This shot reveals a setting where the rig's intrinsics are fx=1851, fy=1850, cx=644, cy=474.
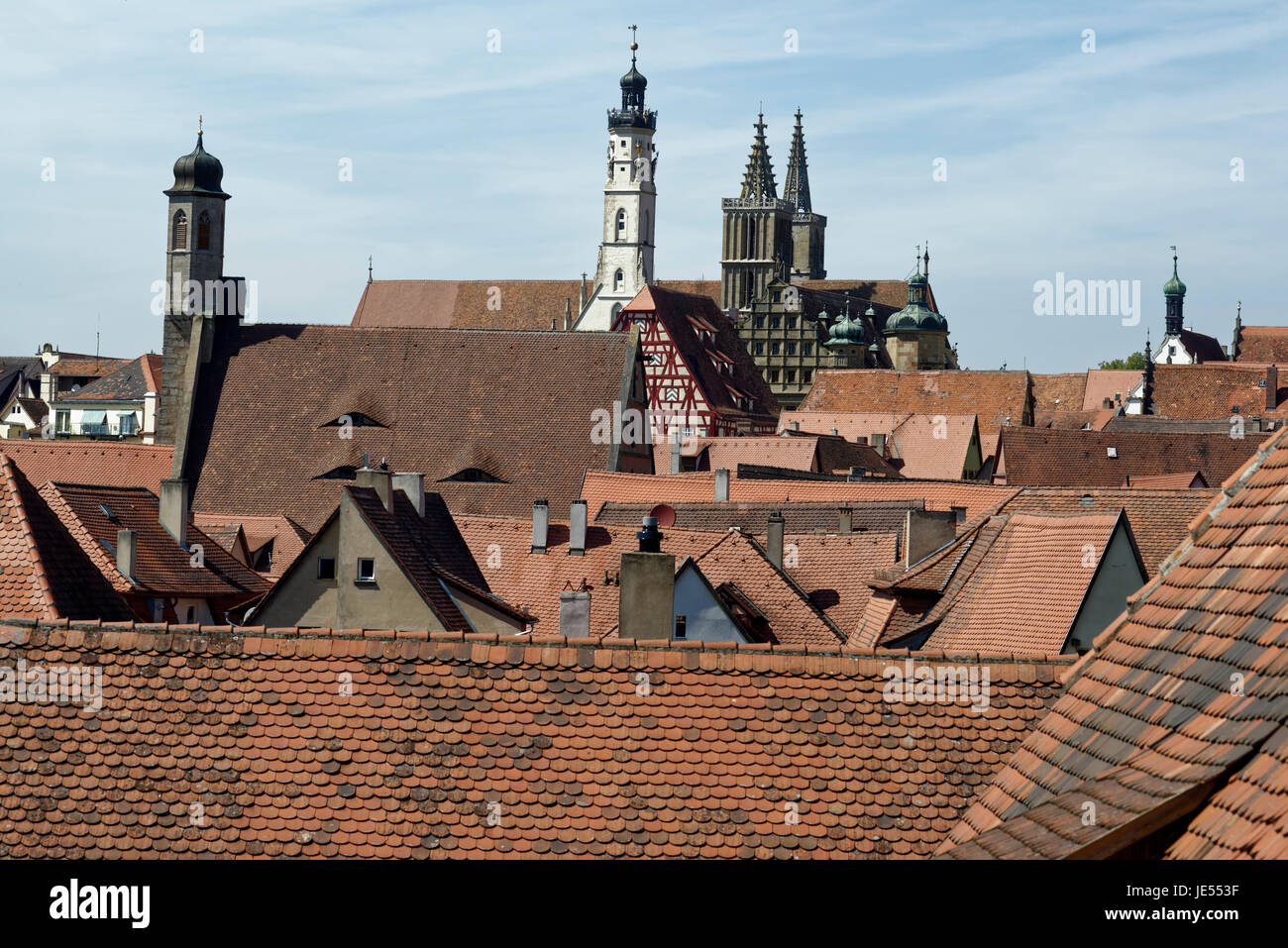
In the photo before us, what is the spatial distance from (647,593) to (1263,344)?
112421mm

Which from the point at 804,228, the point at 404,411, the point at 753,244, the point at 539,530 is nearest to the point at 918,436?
the point at 404,411

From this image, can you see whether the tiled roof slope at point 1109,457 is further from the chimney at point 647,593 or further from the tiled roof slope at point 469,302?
the tiled roof slope at point 469,302

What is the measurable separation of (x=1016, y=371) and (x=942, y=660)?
273 feet

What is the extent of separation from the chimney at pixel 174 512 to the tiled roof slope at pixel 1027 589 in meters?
14.1

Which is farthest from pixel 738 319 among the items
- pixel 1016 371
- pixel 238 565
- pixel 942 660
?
pixel 942 660

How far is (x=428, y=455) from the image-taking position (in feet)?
160

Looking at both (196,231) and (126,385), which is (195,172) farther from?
(126,385)

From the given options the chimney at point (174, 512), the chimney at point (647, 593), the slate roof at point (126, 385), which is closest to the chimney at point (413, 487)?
the chimney at point (174, 512)

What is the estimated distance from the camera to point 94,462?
49.2 meters

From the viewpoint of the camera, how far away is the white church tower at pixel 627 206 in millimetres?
131625

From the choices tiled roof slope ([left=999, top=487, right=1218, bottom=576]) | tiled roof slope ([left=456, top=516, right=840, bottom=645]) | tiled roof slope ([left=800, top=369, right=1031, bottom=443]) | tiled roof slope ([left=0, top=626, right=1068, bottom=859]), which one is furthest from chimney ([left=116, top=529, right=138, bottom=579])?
tiled roof slope ([left=800, top=369, right=1031, bottom=443])

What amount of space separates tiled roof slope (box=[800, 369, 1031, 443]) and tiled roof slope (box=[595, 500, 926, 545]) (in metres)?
49.8

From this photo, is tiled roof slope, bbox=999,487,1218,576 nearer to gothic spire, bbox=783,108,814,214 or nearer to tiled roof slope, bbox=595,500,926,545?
tiled roof slope, bbox=595,500,926,545
